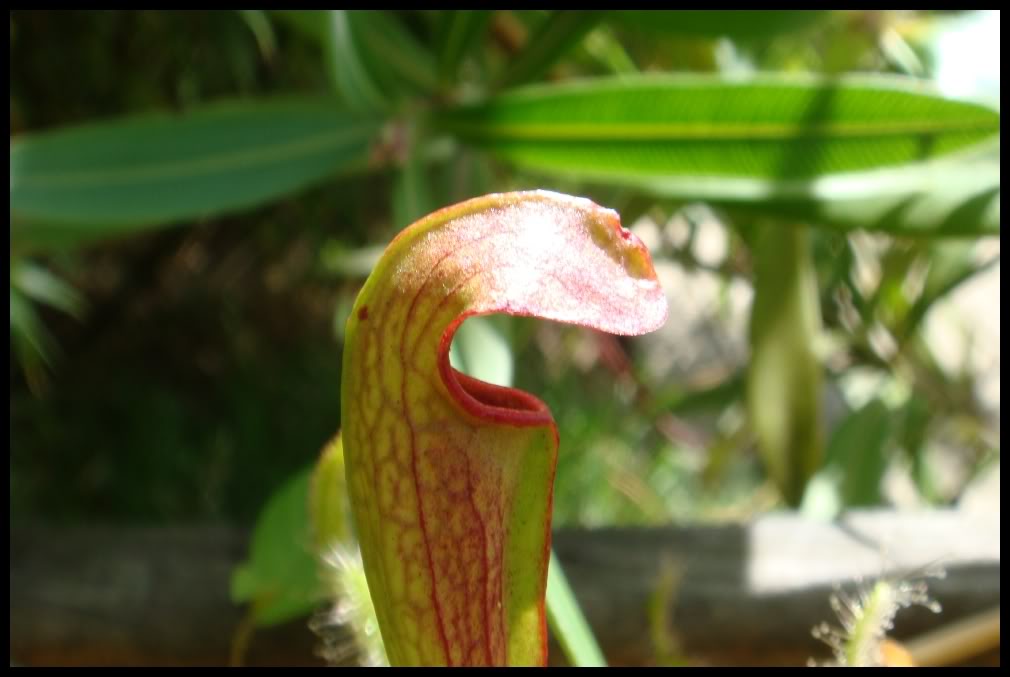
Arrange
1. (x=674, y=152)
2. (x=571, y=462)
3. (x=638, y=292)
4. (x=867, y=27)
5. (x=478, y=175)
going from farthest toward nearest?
(x=571, y=462) < (x=867, y=27) < (x=478, y=175) < (x=674, y=152) < (x=638, y=292)

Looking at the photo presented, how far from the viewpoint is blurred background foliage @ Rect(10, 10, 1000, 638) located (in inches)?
24.4

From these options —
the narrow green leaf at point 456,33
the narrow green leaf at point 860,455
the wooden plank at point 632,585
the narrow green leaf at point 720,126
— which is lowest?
the wooden plank at point 632,585

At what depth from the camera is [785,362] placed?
0.75 meters

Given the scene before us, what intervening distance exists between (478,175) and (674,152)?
0.19m

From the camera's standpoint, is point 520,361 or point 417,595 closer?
point 417,595

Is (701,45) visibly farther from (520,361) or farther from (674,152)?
(520,361)

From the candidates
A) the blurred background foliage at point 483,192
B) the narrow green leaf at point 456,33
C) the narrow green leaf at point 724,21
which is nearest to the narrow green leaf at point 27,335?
the blurred background foliage at point 483,192

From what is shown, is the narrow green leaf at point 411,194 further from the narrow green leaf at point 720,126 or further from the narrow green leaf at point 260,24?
the narrow green leaf at point 260,24

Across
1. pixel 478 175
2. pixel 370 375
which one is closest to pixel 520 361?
pixel 478 175

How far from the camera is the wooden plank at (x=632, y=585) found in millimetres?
649

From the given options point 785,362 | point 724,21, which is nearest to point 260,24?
point 724,21

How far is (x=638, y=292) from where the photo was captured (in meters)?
0.29

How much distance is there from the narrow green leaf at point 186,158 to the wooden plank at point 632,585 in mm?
296

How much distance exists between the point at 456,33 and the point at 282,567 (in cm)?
43
